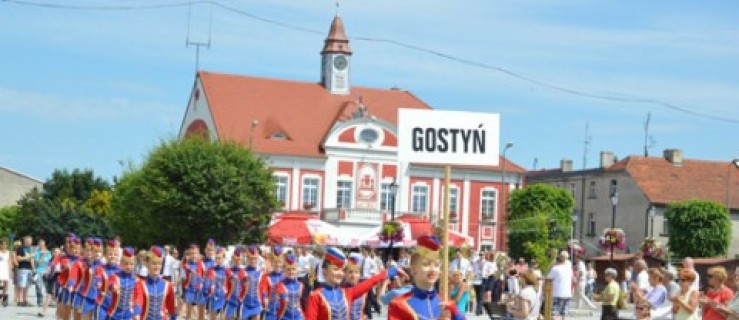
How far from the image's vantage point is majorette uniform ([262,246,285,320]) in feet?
67.9

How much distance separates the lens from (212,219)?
65125mm

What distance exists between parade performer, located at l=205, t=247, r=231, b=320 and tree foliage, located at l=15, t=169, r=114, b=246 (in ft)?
158

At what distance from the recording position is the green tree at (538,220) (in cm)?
8425

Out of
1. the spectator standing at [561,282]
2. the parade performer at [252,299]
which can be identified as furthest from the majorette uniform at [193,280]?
the spectator standing at [561,282]

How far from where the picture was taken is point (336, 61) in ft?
313

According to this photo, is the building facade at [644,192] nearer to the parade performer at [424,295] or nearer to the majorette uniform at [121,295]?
the majorette uniform at [121,295]

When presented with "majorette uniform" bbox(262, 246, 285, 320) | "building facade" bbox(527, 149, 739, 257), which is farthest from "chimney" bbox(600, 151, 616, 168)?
"majorette uniform" bbox(262, 246, 285, 320)

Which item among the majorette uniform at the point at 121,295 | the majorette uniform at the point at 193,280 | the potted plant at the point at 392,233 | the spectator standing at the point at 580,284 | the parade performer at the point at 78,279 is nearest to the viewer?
the majorette uniform at the point at 121,295

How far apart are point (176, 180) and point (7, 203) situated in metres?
42.8

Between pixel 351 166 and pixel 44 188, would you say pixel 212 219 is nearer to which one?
pixel 351 166

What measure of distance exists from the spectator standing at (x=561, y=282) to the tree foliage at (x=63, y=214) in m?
48.9

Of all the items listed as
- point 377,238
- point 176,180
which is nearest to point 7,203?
point 176,180

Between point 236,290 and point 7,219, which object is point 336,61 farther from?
point 236,290

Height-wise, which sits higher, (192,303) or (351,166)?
(351,166)
